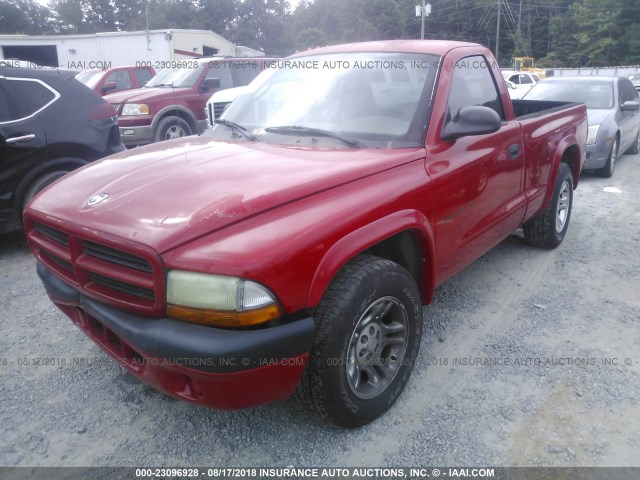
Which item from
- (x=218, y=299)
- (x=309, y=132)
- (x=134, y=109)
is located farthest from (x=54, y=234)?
(x=134, y=109)

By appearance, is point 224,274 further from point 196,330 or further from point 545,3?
point 545,3

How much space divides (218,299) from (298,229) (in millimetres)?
427

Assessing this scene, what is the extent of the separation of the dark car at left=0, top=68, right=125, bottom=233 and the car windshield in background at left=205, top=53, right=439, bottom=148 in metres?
2.35

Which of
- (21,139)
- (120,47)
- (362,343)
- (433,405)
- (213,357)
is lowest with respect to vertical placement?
(433,405)

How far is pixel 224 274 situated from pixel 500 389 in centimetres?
179

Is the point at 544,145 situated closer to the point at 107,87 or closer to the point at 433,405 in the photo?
the point at 433,405

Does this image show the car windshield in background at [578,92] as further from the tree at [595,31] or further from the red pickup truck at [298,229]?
the tree at [595,31]

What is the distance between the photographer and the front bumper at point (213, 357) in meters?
1.88

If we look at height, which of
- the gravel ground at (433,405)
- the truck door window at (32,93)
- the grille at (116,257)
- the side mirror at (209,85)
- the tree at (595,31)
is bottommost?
the gravel ground at (433,405)

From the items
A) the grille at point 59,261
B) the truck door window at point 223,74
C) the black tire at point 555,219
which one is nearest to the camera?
the grille at point 59,261

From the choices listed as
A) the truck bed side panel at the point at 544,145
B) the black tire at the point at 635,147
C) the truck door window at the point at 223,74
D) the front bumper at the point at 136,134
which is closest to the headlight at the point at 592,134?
the black tire at the point at 635,147

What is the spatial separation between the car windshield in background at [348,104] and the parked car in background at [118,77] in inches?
359

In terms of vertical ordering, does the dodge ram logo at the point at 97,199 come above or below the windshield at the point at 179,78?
below

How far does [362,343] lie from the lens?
246cm
